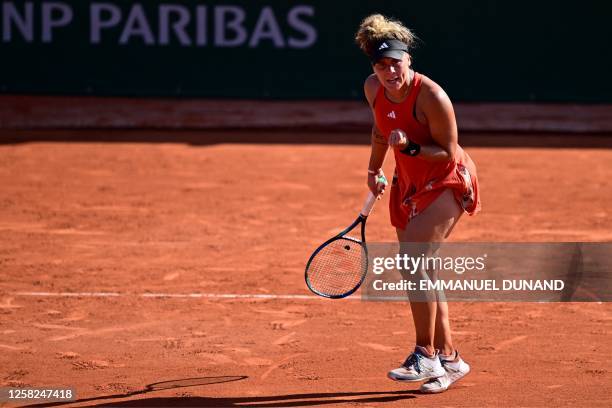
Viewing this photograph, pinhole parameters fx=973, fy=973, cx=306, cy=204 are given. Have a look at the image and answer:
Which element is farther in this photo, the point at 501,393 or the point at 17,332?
the point at 17,332

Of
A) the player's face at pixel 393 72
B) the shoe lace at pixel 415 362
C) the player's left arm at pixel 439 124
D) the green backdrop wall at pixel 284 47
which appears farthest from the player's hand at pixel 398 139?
the green backdrop wall at pixel 284 47

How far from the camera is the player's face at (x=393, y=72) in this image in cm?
515

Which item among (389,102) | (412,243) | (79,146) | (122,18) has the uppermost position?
(122,18)

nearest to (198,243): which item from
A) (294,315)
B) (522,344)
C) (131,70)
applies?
(294,315)

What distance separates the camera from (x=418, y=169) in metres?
5.39

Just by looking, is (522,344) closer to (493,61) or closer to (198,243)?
(198,243)

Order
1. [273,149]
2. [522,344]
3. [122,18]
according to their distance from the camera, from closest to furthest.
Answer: [522,344] < [273,149] < [122,18]

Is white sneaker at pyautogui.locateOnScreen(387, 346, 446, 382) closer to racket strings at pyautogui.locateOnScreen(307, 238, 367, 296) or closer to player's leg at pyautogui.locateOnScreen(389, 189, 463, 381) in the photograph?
player's leg at pyautogui.locateOnScreen(389, 189, 463, 381)

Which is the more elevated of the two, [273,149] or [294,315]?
[273,149]

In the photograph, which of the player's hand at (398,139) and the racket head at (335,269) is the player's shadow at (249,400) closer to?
the racket head at (335,269)

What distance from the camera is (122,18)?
51.3ft

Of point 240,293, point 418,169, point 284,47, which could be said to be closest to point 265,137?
point 284,47

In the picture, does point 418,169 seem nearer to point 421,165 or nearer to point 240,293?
point 421,165

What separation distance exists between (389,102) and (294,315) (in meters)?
2.25
